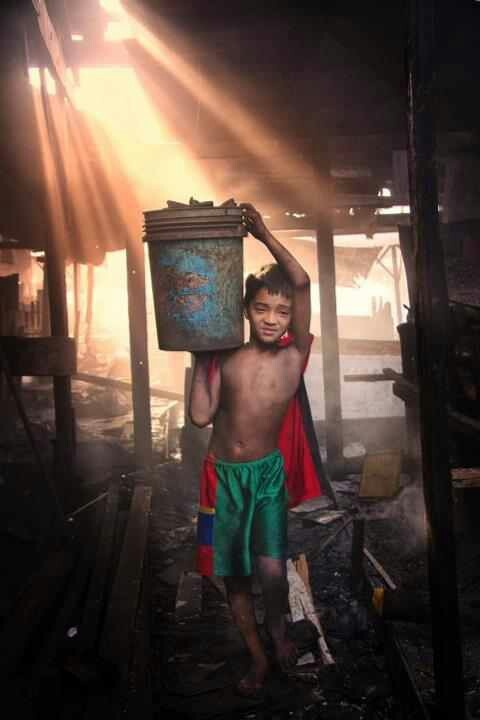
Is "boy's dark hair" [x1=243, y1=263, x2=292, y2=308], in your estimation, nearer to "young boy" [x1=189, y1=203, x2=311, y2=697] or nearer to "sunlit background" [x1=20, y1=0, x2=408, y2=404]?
"young boy" [x1=189, y1=203, x2=311, y2=697]

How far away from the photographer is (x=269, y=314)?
3.29 metres

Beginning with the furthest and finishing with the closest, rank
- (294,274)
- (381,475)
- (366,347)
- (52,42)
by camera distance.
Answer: (366,347) < (381,475) < (52,42) < (294,274)

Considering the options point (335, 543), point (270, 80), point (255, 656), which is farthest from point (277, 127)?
point (255, 656)

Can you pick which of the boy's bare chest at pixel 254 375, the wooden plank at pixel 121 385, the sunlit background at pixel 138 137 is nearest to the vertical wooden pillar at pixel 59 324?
the sunlit background at pixel 138 137

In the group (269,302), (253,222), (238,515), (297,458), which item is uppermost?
(253,222)

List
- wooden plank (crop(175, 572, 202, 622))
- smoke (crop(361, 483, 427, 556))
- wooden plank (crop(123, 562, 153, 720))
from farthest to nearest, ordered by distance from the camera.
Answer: smoke (crop(361, 483, 427, 556)) < wooden plank (crop(175, 572, 202, 622)) < wooden plank (crop(123, 562, 153, 720))

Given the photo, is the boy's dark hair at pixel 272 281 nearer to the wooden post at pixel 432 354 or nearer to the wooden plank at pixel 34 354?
the wooden post at pixel 432 354

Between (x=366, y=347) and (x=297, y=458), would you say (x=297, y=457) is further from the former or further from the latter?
(x=366, y=347)

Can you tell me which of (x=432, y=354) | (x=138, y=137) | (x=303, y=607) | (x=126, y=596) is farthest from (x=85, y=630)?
(x=138, y=137)

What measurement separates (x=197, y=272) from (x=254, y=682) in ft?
7.64

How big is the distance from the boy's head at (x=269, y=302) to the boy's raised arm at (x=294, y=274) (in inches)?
1.5

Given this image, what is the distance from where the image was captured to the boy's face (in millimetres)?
3250

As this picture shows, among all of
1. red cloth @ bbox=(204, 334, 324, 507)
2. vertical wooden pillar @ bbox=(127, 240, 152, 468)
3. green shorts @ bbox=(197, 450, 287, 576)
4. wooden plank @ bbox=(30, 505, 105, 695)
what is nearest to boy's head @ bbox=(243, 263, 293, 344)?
red cloth @ bbox=(204, 334, 324, 507)

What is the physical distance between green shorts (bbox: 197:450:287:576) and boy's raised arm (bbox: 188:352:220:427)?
0.28 metres
